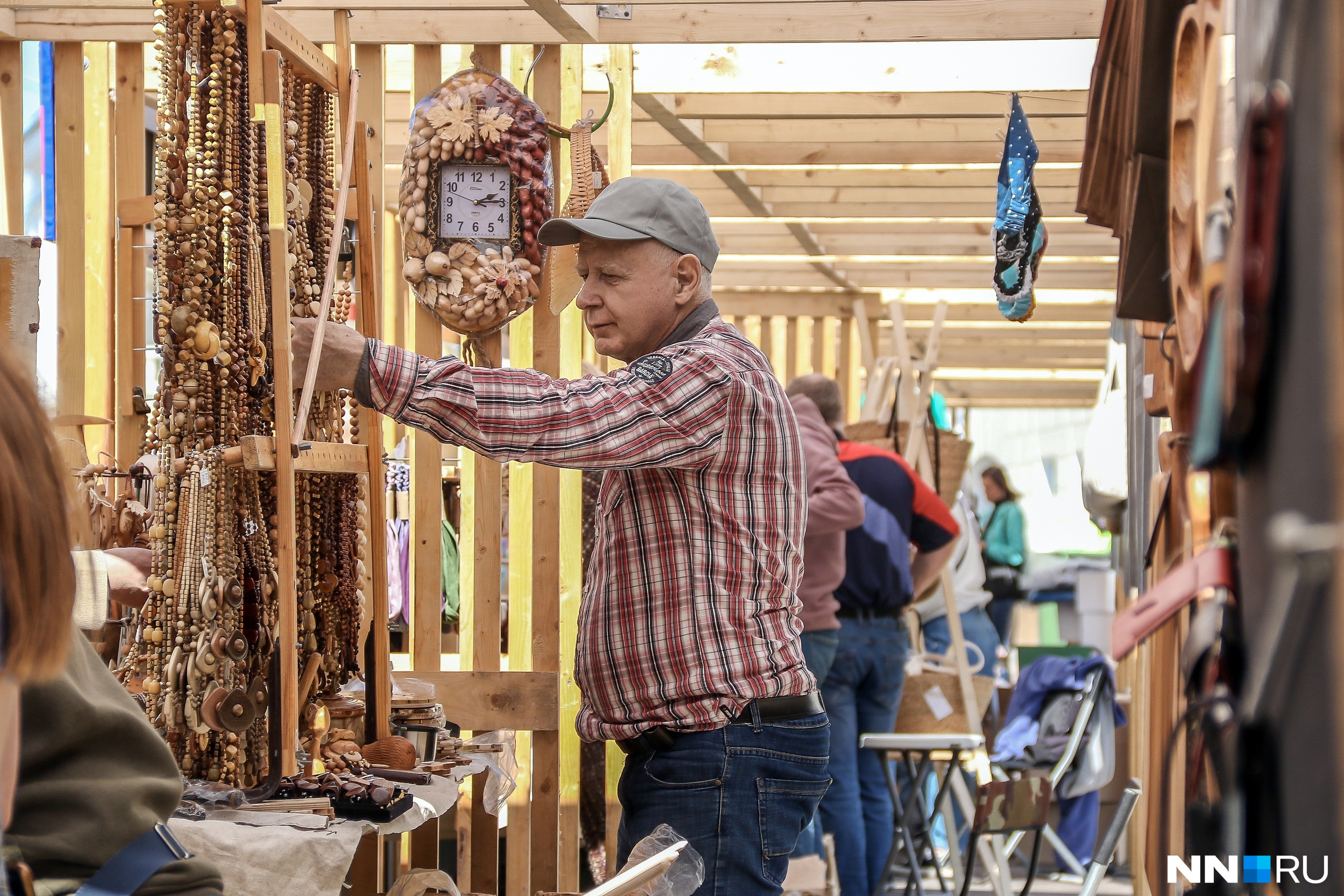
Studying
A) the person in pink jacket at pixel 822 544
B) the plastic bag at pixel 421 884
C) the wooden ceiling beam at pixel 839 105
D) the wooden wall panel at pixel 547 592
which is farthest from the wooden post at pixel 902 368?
the plastic bag at pixel 421 884

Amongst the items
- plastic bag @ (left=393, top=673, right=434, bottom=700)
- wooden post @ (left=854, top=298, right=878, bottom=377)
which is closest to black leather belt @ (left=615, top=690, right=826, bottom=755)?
plastic bag @ (left=393, top=673, right=434, bottom=700)

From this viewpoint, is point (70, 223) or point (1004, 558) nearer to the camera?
point (70, 223)

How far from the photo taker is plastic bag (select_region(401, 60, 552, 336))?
3.15m

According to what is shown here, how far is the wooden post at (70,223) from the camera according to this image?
360 cm

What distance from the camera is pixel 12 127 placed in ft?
12.0

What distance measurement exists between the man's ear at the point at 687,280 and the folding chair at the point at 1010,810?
7.73 feet

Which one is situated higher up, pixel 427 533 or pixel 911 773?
pixel 427 533

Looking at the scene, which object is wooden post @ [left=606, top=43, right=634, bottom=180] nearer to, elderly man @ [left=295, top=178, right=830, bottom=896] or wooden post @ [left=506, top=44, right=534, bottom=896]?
wooden post @ [left=506, top=44, right=534, bottom=896]

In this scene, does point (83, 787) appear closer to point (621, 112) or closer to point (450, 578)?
point (621, 112)

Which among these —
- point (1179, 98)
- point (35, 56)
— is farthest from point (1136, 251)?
point (35, 56)

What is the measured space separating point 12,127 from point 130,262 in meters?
0.73

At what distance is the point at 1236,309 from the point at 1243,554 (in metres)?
0.18

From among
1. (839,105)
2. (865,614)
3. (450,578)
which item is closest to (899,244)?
(839,105)

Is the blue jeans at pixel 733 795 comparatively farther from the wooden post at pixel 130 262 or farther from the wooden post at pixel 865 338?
the wooden post at pixel 865 338
